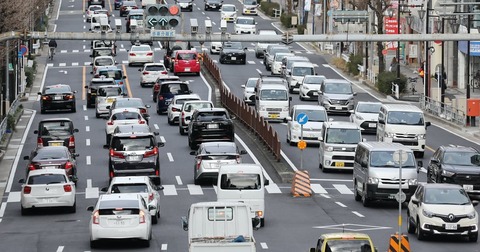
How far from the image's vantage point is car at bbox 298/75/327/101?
76.1 m

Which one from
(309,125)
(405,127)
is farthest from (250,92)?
(405,127)

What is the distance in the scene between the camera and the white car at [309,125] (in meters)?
57.8

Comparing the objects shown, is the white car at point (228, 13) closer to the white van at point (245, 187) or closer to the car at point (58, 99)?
the car at point (58, 99)

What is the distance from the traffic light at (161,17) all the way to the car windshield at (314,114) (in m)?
8.69

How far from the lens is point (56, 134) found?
54031mm

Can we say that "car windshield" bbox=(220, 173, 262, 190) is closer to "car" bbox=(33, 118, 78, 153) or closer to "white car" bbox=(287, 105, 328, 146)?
"car" bbox=(33, 118, 78, 153)

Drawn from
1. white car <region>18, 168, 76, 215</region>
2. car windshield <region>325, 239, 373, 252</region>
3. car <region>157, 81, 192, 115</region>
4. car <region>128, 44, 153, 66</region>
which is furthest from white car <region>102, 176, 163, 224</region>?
car <region>128, 44, 153, 66</region>

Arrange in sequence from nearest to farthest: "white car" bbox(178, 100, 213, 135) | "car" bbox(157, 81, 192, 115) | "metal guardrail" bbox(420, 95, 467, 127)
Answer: "white car" bbox(178, 100, 213, 135), "metal guardrail" bbox(420, 95, 467, 127), "car" bbox(157, 81, 192, 115)

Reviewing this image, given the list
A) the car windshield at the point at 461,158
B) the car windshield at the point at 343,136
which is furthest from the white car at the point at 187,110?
the car windshield at the point at 461,158

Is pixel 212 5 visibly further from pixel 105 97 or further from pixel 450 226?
pixel 450 226

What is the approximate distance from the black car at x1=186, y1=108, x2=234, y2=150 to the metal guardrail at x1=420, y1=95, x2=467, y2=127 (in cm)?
1580

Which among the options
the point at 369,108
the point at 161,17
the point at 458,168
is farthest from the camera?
the point at 369,108

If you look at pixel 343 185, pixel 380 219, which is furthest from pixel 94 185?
pixel 380 219

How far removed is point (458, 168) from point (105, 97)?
1118 inches
